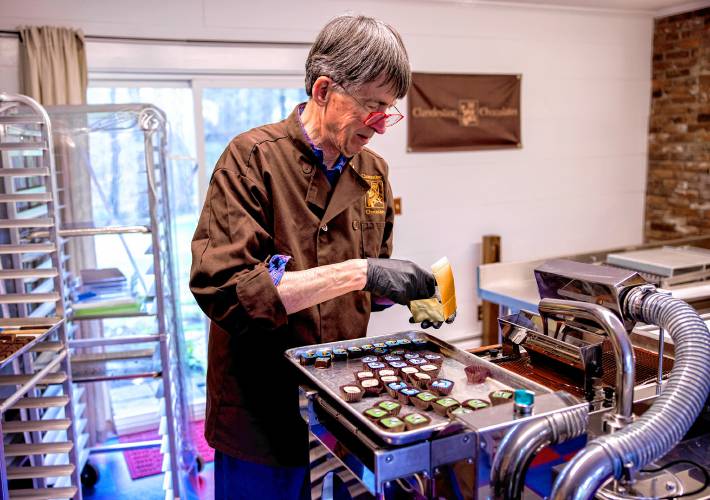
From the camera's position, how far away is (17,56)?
3.27 metres

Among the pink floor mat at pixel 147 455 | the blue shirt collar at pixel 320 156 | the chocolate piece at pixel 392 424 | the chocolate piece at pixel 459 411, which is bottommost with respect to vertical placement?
the pink floor mat at pixel 147 455

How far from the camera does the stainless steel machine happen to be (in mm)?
1027

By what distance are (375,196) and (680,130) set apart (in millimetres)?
4149

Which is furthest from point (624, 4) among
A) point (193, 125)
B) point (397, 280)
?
point (397, 280)

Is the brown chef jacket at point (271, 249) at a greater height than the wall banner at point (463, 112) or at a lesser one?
lesser

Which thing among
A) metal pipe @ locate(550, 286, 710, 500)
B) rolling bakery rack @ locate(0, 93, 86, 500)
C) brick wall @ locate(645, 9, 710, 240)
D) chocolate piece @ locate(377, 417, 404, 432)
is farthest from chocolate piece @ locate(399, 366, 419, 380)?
brick wall @ locate(645, 9, 710, 240)

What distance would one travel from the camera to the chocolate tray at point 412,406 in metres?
1.01

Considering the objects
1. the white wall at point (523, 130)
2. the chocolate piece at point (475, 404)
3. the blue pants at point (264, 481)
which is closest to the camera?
the chocolate piece at point (475, 404)

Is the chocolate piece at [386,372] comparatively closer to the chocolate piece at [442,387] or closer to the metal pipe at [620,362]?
the chocolate piece at [442,387]

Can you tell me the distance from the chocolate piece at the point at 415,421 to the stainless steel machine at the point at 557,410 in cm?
2

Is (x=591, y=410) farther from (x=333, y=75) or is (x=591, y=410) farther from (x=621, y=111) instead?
(x=621, y=111)

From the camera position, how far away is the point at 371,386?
122cm

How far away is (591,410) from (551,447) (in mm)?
200

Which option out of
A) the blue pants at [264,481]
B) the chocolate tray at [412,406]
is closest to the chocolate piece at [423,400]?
the chocolate tray at [412,406]
